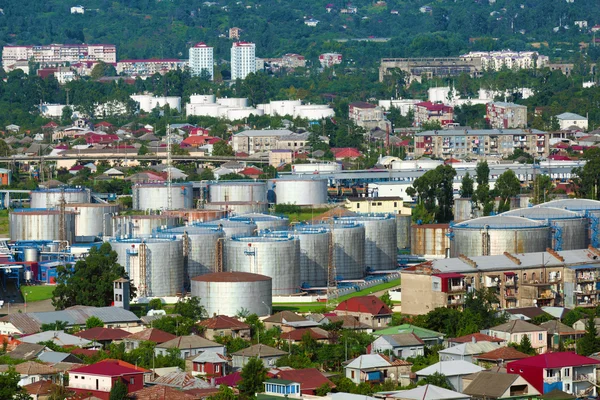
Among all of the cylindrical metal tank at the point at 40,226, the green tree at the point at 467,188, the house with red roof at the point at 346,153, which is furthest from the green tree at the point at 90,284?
the house with red roof at the point at 346,153

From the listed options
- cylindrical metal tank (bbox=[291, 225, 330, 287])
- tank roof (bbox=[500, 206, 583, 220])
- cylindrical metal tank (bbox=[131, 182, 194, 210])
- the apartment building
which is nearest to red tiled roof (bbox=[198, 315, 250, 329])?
the apartment building

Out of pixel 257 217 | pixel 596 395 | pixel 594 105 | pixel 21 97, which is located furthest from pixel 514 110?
pixel 596 395

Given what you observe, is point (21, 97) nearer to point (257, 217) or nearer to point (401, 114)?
point (401, 114)

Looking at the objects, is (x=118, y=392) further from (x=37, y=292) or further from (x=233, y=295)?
(x=37, y=292)

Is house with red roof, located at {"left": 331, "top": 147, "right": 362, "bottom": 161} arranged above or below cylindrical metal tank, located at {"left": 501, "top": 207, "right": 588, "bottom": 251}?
above

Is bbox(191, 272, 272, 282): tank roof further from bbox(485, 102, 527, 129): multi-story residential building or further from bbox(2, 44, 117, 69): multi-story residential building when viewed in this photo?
bbox(2, 44, 117, 69): multi-story residential building

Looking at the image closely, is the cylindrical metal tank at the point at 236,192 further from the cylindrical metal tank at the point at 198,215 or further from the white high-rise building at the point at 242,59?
the white high-rise building at the point at 242,59

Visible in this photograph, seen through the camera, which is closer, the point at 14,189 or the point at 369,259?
the point at 369,259
